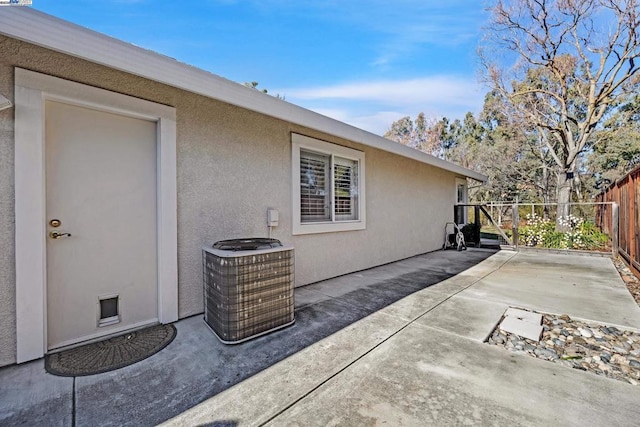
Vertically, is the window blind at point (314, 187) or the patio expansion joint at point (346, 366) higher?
the window blind at point (314, 187)

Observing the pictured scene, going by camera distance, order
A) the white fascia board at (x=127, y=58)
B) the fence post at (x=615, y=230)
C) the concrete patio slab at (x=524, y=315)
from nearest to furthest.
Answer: the white fascia board at (x=127, y=58) < the concrete patio slab at (x=524, y=315) < the fence post at (x=615, y=230)

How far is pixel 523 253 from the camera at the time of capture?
8.03 meters

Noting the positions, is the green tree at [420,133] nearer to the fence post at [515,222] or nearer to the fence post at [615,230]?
the fence post at [515,222]

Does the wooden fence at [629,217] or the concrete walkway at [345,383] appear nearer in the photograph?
the concrete walkway at [345,383]

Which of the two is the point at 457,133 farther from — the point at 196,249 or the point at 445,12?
the point at 196,249

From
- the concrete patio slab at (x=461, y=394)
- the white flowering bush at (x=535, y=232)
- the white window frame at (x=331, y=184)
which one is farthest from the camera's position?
the white flowering bush at (x=535, y=232)

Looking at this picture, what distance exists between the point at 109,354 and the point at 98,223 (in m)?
A: 1.18

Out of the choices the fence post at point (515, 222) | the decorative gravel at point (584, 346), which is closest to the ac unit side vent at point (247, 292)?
the decorative gravel at point (584, 346)

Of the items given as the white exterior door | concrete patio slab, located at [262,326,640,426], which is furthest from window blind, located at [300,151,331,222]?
concrete patio slab, located at [262,326,640,426]

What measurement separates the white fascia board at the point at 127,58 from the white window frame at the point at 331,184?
700mm

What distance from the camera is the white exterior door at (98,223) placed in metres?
2.54

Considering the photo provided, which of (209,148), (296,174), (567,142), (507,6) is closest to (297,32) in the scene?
(296,174)

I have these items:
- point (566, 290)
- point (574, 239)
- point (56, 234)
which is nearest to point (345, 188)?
point (566, 290)

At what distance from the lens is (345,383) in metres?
2.06
